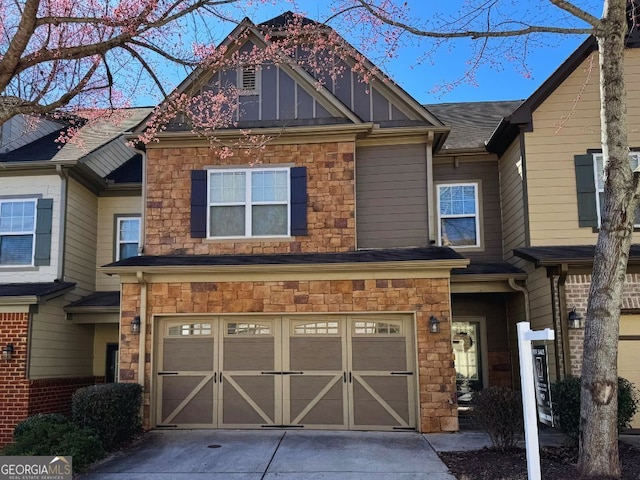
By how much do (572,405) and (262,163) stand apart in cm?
670

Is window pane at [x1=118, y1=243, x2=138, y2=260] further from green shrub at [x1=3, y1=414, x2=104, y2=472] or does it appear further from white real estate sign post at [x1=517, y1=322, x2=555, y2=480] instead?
white real estate sign post at [x1=517, y1=322, x2=555, y2=480]

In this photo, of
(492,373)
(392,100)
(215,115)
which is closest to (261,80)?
(215,115)

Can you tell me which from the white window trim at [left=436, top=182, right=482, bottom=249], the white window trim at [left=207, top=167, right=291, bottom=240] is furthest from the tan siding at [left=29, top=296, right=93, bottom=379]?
the white window trim at [left=436, top=182, right=482, bottom=249]

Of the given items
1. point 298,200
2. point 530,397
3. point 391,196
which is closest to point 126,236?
point 298,200

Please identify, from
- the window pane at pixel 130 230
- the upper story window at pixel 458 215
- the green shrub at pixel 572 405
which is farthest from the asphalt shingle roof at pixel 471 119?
the window pane at pixel 130 230

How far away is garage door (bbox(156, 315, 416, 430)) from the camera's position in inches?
402

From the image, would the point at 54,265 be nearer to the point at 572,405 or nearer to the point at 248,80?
the point at 248,80

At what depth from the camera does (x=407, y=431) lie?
32.8 ft

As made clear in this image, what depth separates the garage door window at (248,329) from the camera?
10.6 m

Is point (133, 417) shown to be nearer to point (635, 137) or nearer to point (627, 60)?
point (635, 137)

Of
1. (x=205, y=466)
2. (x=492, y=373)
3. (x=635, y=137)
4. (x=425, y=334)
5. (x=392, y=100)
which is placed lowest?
(x=205, y=466)

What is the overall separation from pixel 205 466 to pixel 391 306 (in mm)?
4135

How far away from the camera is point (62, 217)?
12.4 m

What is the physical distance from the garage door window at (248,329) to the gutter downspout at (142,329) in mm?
1480
